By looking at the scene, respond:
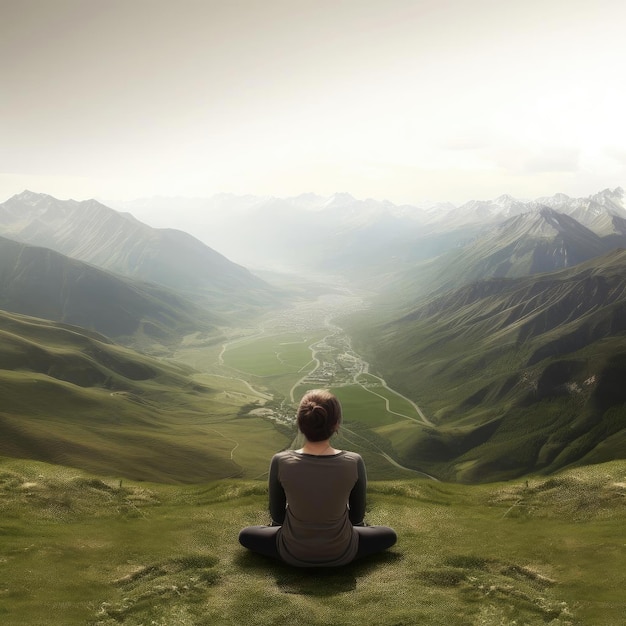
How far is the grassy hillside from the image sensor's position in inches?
665

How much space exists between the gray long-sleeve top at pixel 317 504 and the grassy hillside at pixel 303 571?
4.87 feet

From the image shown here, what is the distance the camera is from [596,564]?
21172 mm

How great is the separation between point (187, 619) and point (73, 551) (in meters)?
10.4

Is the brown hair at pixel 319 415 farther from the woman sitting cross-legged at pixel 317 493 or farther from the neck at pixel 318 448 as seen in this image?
the neck at pixel 318 448

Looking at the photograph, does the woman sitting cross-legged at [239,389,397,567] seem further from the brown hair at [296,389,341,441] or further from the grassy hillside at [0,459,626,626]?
the grassy hillside at [0,459,626,626]

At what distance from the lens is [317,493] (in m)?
15.6

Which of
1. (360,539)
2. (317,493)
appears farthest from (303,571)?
(317,493)

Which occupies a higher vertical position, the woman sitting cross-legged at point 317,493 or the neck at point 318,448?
the neck at point 318,448

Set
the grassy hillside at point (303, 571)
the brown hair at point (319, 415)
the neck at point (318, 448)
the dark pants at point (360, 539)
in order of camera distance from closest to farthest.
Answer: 1. the brown hair at point (319, 415)
2. the neck at point (318, 448)
3. the grassy hillside at point (303, 571)
4. the dark pants at point (360, 539)

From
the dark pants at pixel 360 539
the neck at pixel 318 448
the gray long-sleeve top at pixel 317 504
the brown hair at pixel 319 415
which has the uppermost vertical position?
the brown hair at pixel 319 415

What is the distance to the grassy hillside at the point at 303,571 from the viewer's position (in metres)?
16.9

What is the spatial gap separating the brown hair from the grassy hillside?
665 centimetres

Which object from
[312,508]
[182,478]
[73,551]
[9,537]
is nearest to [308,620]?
[312,508]

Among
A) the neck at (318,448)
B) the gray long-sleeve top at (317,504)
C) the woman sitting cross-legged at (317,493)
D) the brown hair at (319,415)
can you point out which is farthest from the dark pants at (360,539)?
the brown hair at (319,415)
